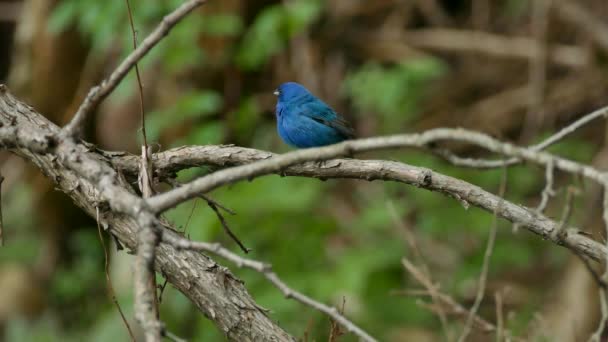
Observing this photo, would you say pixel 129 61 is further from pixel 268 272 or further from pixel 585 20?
pixel 585 20

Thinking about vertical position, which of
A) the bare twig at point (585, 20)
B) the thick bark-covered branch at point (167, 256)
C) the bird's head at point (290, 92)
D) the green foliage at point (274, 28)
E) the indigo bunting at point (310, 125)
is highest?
the bare twig at point (585, 20)

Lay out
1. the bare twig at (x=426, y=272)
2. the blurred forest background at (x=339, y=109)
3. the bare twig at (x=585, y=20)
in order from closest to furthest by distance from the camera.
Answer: the bare twig at (x=426, y=272) < the blurred forest background at (x=339, y=109) < the bare twig at (x=585, y=20)

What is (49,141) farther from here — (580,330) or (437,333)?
(437,333)

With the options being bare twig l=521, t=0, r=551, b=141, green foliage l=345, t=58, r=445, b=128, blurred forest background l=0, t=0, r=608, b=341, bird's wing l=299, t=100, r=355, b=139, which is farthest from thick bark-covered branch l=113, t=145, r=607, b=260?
bare twig l=521, t=0, r=551, b=141

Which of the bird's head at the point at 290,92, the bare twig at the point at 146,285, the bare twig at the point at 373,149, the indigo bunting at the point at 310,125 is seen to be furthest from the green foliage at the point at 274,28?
the bare twig at the point at 146,285

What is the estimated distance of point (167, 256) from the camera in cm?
309

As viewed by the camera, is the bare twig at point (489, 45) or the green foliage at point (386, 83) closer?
the green foliage at point (386, 83)

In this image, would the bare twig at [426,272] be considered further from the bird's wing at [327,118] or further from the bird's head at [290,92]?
the bird's head at [290,92]

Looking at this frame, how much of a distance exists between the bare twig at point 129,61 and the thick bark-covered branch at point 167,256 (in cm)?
14

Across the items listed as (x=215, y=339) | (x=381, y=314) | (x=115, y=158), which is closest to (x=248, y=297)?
(x=115, y=158)

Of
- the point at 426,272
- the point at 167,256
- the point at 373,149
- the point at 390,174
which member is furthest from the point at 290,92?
the point at 373,149

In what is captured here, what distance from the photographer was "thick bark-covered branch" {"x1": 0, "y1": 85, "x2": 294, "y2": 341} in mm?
2875

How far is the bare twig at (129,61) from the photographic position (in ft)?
7.69

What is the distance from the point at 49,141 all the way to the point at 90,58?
668 cm
